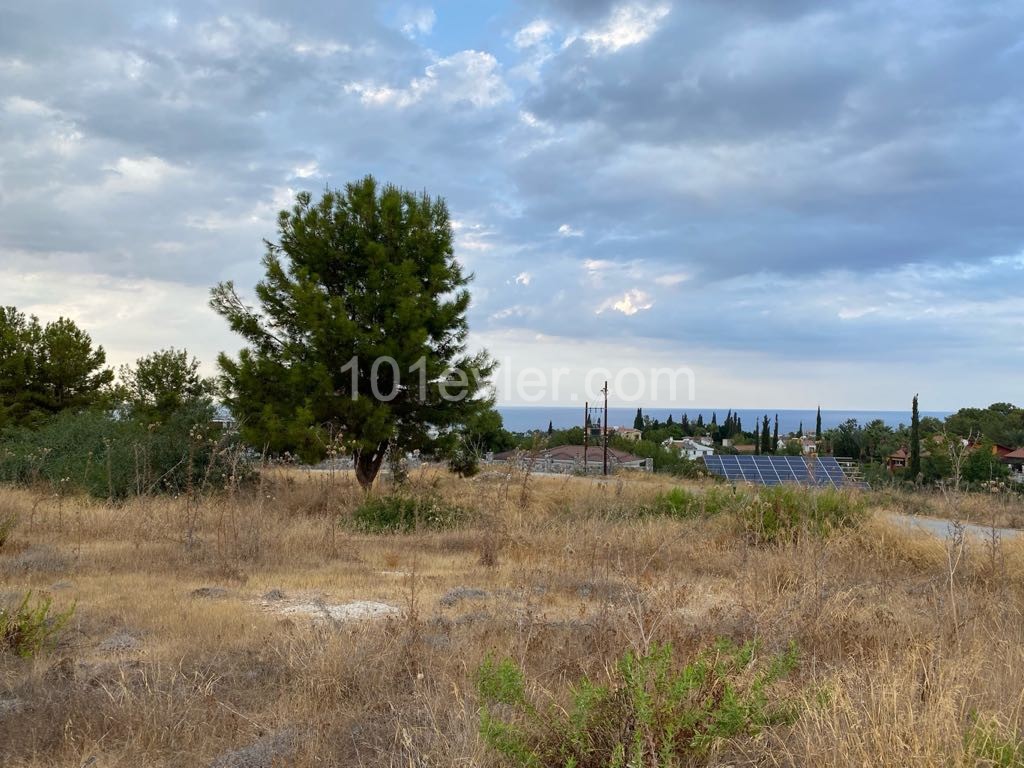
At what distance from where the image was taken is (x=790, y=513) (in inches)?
396

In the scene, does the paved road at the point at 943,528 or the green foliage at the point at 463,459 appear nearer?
the paved road at the point at 943,528

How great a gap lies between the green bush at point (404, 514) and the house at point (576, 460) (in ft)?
4.36

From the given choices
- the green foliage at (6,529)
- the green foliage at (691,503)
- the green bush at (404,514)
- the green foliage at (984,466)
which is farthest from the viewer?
the green foliage at (984,466)

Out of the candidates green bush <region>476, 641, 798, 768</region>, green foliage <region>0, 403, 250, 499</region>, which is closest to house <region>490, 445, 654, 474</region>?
green bush <region>476, 641, 798, 768</region>

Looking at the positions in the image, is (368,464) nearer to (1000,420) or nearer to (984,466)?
(984,466)

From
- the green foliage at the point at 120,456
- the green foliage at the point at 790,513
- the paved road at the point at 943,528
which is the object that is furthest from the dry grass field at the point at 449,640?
the green foliage at the point at 120,456

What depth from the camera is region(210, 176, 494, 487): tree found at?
15367 millimetres

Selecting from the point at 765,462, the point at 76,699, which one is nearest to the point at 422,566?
the point at 76,699

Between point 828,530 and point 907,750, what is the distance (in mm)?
7150

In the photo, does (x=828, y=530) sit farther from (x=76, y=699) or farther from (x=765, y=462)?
(x=765, y=462)

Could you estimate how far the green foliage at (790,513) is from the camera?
9289 millimetres

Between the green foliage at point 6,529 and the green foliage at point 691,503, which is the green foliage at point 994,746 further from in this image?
the green foliage at point 6,529

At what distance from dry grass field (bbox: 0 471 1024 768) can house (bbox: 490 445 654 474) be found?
2721mm

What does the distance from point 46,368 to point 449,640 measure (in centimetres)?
3884
